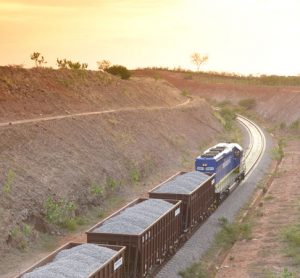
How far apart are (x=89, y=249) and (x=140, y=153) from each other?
1346 inches

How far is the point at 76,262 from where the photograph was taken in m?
18.7

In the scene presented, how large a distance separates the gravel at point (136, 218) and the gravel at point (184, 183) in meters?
3.17

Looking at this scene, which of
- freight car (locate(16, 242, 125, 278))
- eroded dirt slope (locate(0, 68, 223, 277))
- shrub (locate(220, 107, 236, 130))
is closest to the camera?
freight car (locate(16, 242, 125, 278))

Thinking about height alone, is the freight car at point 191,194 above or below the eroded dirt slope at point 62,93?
below

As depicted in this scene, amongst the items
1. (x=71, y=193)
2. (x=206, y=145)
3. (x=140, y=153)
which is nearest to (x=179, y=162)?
(x=140, y=153)

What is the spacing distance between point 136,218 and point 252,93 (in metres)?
119

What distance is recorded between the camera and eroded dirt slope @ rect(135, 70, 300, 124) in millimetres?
116250

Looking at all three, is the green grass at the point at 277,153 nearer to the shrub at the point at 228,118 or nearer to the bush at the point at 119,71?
the shrub at the point at 228,118

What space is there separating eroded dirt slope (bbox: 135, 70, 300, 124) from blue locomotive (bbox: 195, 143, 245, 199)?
2491 inches

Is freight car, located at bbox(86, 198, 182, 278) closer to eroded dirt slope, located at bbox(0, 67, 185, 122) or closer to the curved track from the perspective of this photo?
eroded dirt slope, located at bbox(0, 67, 185, 122)

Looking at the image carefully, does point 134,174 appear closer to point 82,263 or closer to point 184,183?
point 184,183

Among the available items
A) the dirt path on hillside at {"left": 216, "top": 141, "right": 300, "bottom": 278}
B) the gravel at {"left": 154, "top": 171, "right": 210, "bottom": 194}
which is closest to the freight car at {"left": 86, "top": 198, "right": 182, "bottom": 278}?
the gravel at {"left": 154, "top": 171, "right": 210, "bottom": 194}

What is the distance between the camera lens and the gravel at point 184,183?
1215 inches

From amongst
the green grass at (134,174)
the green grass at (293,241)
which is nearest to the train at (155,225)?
the green grass at (293,241)
